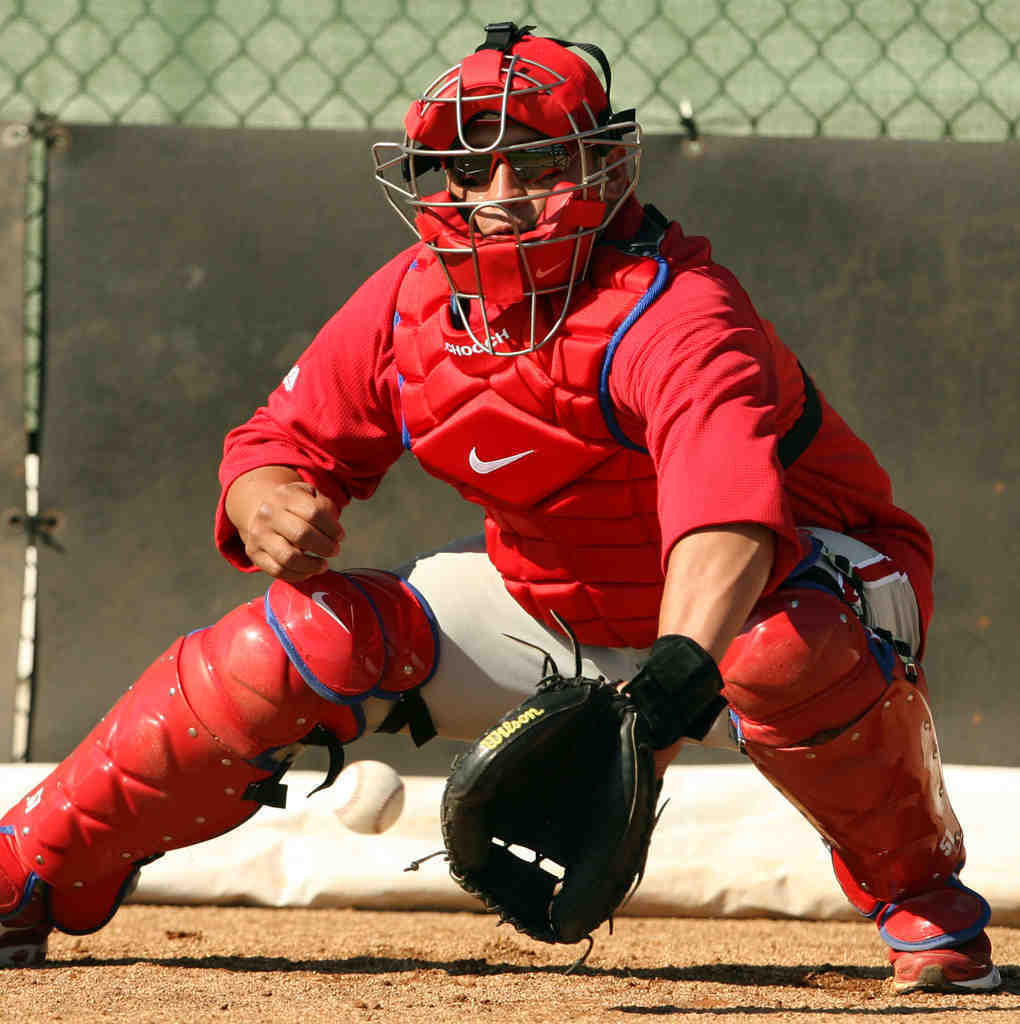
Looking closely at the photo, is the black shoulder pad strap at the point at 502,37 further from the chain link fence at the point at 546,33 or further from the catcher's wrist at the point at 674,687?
the chain link fence at the point at 546,33

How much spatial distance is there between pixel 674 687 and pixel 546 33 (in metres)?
2.54

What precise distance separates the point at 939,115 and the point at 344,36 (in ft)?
4.87

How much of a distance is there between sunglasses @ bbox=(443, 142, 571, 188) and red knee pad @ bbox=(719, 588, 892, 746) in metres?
0.72

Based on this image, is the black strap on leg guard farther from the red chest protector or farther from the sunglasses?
the sunglasses

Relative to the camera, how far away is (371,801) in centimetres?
308

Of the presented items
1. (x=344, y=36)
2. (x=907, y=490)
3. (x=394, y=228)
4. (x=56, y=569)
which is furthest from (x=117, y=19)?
(x=907, y=490)

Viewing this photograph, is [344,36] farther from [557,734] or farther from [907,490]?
[557,734]

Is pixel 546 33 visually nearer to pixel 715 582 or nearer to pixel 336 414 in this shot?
pixel 336 414

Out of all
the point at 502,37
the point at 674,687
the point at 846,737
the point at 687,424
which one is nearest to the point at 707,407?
the point at 687,424

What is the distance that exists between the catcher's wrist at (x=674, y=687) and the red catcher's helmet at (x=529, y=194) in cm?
71

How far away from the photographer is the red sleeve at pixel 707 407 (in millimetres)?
1785

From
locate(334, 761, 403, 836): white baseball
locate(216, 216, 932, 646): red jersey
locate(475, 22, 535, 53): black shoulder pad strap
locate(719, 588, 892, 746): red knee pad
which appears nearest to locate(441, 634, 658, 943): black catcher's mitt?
locate(216, 216, 932, 646): red jersey

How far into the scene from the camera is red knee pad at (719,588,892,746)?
211 centimetres

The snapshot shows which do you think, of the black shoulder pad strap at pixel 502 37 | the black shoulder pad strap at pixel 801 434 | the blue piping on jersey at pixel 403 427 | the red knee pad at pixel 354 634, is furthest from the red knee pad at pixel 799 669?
the black shoulder pad strap at pixel 502 37
